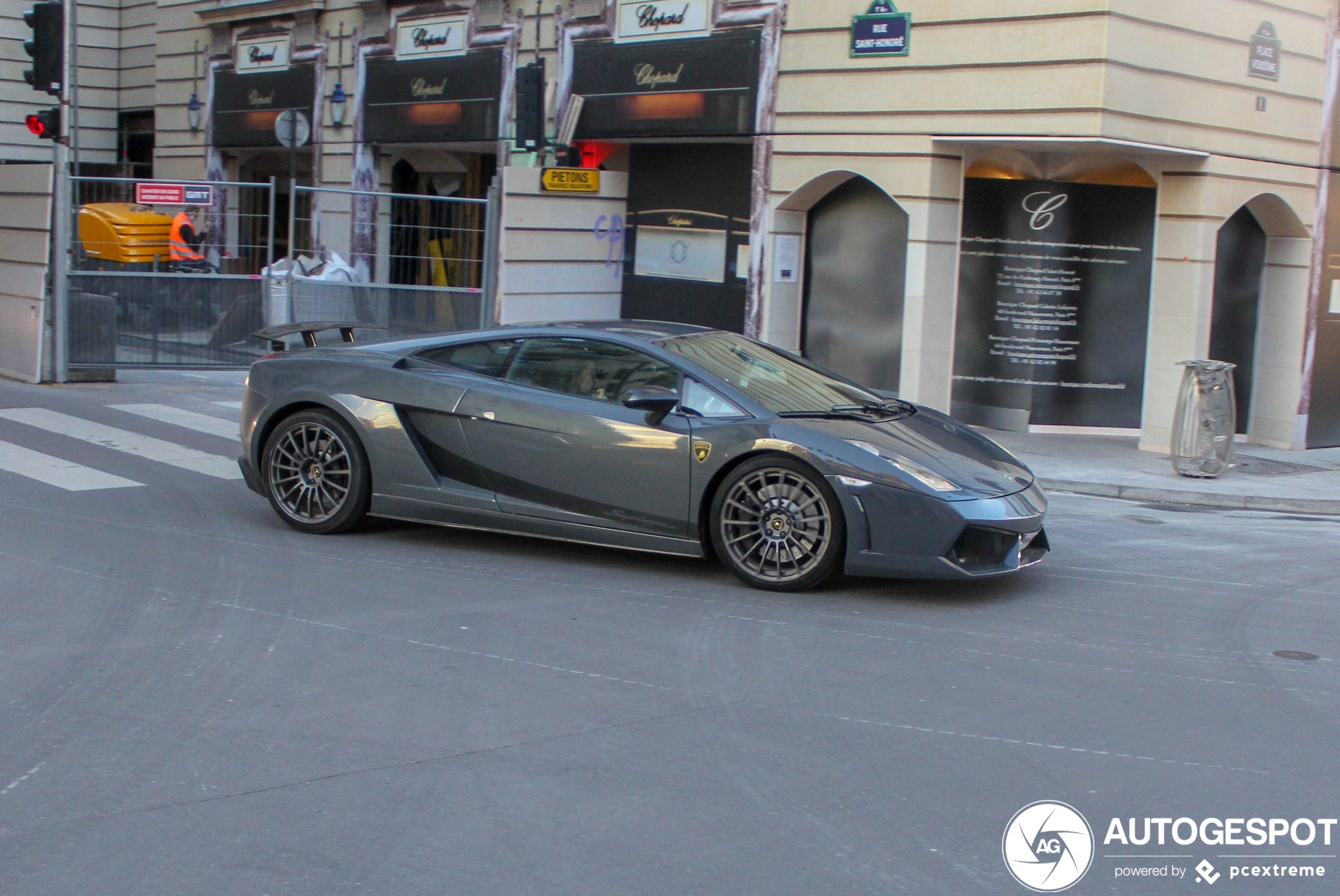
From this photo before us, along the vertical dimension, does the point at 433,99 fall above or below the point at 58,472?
above

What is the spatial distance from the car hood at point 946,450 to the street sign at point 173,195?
11624mm

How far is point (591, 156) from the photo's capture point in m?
18.9

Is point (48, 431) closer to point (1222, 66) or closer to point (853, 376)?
point (853, 376)

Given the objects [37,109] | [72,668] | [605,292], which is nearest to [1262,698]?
[72,668]

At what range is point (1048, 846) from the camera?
4242mm

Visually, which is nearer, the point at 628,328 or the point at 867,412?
the point at 867,412

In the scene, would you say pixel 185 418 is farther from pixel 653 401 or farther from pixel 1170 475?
pixel 1170 475

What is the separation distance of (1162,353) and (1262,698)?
368 inches

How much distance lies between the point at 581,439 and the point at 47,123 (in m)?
9.94

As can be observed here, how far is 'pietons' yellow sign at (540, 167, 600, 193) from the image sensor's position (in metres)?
17.8

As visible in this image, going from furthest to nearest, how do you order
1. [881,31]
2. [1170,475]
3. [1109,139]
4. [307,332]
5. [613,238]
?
1. [613,238]
2. [881,31]
3. [1109,139]
4. [1170,475]
5. [307,332]

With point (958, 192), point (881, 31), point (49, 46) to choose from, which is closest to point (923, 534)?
point (958, 192)

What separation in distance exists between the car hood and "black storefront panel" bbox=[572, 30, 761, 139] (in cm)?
953

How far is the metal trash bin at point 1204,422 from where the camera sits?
12.4 m
